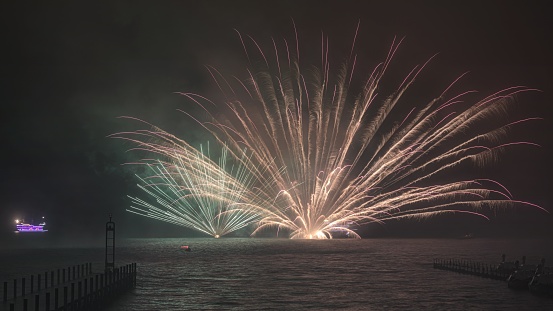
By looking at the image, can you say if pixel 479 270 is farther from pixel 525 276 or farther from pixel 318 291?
pixel 318 291

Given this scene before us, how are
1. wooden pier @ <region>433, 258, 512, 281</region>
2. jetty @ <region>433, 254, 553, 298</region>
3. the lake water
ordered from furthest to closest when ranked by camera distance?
1. wooden pier @ <region>433, 258, 512, 281</region>
2. jetty @ <region>433, 254, 553, 298</region>
3. the lake water

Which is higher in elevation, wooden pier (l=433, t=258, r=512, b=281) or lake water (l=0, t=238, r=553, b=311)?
wooden pier (l=433, t=258, r=512, b=281)

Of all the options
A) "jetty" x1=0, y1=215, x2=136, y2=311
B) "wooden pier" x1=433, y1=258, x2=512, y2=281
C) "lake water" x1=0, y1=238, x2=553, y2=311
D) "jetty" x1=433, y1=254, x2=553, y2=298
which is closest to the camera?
"jetty" x1=0, y1=215, x2=136, y2=311

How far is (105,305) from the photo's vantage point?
1832 inches

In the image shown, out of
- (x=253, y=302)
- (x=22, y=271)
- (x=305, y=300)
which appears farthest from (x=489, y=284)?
(x=22, y=271)

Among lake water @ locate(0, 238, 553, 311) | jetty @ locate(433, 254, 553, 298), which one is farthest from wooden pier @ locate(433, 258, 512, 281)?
lake water @ locate(0, 238, 553, 311)

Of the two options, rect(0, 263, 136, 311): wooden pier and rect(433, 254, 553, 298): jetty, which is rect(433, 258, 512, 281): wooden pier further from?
rect(0, 263, 136, 311): wooden pier

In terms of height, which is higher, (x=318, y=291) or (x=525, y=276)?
(x=525, y=276)

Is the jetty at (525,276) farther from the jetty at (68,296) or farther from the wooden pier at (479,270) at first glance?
the jetty at (68,296)

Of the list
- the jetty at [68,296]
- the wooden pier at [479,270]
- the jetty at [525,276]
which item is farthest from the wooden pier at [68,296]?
the wooden pier at [479,270]

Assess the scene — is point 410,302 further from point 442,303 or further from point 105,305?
point 105,305

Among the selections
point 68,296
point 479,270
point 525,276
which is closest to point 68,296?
point 68,296

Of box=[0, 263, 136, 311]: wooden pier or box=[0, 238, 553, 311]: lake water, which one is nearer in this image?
box=[0, 263, 136, 311]: wooden pier

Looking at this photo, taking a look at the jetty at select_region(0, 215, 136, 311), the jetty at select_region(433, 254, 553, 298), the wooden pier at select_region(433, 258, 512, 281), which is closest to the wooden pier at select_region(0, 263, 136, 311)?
the jetty at select_region(0, 215, 136, 311)
